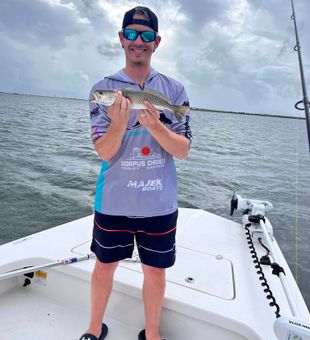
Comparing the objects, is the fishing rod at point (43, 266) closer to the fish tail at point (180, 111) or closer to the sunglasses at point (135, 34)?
the fish tail at point (180, 111)

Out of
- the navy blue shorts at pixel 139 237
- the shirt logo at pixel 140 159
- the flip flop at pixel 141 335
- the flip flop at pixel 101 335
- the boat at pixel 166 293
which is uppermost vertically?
the shirt logo at pixel 140 159

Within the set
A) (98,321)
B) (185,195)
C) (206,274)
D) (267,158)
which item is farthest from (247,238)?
(267,158)

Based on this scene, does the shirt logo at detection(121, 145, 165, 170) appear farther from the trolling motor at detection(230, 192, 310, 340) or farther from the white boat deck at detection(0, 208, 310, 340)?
the trolling motor at detection(230, 192, 310, 340)

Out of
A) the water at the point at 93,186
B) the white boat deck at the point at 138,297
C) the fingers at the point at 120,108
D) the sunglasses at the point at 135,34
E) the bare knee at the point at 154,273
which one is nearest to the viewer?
the fingers at the point at 120,108

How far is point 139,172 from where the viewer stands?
2217 millimetres

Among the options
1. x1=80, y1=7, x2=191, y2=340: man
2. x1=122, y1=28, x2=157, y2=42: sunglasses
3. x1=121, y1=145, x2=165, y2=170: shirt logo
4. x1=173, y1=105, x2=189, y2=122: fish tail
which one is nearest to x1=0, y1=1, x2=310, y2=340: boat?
x1=80, y1=7, x2=191, y2=340: man

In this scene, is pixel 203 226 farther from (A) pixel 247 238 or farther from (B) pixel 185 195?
(B) pixel 185 195

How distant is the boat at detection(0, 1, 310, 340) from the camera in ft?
8.16

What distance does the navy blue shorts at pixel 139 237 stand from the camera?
2252 millimetres

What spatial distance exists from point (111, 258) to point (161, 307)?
57cm

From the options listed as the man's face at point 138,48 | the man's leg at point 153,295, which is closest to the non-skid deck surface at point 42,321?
the man's leg at point 153,295

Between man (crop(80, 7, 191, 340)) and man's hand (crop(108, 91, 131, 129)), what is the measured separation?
7 cm

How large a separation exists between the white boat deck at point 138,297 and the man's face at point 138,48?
1.77m

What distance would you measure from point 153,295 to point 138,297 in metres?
0.40
